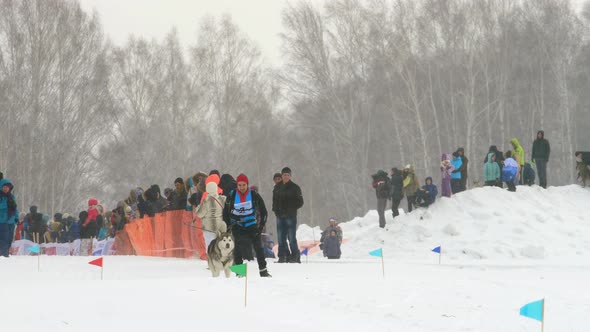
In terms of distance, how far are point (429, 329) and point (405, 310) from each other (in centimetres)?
86

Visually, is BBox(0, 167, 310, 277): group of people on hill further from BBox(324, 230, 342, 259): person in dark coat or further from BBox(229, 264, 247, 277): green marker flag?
BBox(229, 264, 247, 277): green marker flag

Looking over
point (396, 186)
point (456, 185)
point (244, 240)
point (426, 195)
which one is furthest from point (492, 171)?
point (244, 240)

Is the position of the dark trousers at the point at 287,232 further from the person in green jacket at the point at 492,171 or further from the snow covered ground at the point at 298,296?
the person in green jacket at the point at 492,171

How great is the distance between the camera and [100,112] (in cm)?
4444

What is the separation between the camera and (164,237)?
19.6m

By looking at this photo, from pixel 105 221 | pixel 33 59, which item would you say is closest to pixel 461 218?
pixel 105 221

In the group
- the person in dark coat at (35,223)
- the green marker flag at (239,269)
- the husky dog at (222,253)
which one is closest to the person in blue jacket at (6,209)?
the person in dark coat at (35,223)

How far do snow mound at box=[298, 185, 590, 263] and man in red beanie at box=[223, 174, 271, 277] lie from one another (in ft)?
26.5

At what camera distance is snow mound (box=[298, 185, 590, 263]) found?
20375mm

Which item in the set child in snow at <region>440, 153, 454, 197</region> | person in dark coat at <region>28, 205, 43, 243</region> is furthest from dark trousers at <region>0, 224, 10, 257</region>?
child in snow at <region>440, 153, 454, 197</region>

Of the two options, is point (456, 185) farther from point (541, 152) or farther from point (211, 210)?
point (211, 210)

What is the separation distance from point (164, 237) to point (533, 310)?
1310 cm

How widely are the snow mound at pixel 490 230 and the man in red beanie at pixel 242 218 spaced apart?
809cm

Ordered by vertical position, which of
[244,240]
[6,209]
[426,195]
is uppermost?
[426,195]
